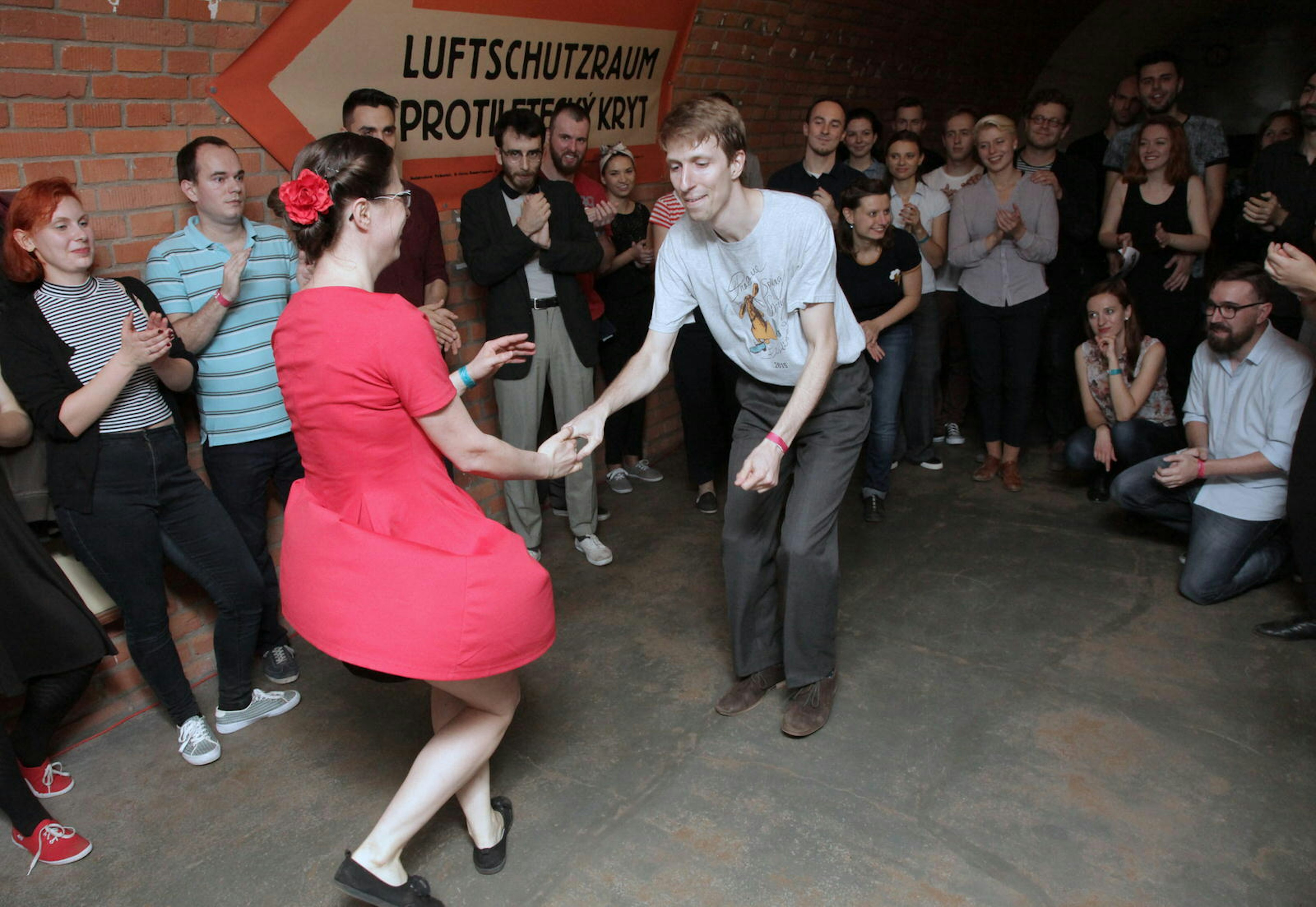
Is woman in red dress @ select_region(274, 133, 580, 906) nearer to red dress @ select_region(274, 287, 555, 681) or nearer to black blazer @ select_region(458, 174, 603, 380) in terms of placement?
red dress @ select_region(274, 287, 555, 681)

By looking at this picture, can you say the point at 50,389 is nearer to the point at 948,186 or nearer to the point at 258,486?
the point at 258,486

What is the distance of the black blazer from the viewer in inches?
165

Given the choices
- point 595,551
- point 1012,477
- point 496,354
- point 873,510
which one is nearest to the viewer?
point 496,354

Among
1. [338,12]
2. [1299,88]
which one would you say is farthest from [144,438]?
[1299,88]

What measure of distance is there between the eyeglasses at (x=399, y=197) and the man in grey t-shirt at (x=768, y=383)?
2.48ft

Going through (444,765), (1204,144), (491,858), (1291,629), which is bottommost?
(491,858)

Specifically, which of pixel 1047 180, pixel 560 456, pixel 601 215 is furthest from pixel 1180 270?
pixel 560 456

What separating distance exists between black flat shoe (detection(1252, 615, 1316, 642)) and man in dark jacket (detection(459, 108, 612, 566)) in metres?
2.74

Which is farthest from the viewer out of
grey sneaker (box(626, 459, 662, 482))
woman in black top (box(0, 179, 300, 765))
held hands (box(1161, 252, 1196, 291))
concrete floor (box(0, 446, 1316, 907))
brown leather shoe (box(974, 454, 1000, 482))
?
grey sneaker (box(626, 459, 662, 482))

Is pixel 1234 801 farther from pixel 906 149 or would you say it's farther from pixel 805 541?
pixel 906 149

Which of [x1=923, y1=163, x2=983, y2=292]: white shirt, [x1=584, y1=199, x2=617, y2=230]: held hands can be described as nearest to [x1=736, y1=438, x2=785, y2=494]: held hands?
[x1=584, y1=199, x2=617, y2=230]: held hands

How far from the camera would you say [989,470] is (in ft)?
18.0

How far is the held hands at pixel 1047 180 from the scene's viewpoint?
5.17 metres

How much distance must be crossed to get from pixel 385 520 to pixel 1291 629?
3.47 meters
